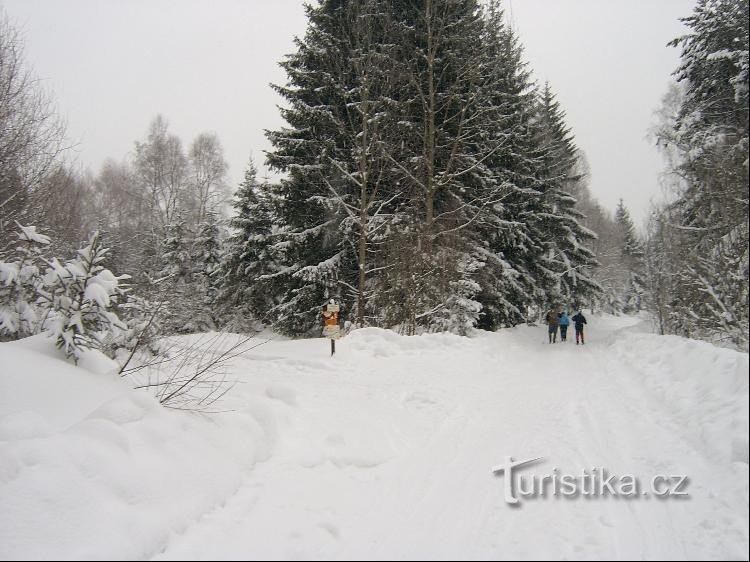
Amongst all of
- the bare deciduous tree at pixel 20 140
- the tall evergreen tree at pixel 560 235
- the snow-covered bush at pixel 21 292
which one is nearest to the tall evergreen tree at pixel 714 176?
the tall evergreen tree at pixel 560 235

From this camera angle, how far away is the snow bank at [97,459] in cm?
264

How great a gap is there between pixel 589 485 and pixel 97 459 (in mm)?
4094

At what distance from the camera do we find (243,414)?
190 inches

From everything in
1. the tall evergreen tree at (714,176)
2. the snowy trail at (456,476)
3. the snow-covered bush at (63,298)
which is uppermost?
the tall evergreen tree at (714,176)

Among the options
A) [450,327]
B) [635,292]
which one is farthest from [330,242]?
[635,292]

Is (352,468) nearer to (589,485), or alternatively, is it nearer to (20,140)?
(589,485)

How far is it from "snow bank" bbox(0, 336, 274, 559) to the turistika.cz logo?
247 cm

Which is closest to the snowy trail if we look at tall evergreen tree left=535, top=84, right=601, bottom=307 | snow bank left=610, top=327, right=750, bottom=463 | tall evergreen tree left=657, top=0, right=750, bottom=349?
snow bank left=610, top=327, right=750, bottom=463

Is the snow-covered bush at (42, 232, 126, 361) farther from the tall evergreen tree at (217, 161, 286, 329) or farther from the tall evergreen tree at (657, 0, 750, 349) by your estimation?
the tall evergreen tree at (217, 161, 286, 329)

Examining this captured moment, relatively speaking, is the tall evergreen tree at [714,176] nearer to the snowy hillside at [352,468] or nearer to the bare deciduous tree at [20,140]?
the snowy hillside at [352,468]

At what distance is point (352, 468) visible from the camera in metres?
4.01

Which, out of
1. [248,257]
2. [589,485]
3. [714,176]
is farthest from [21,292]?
[248,257]

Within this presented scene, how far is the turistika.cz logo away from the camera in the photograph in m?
3.24

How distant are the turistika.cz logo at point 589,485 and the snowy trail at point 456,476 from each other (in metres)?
0.09
